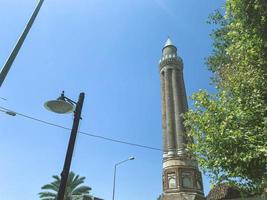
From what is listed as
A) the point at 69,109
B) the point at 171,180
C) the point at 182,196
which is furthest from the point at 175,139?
the point at 69,109

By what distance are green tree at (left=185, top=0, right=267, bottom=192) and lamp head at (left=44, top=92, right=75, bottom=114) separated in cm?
597

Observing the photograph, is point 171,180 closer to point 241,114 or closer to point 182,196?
point 182,196

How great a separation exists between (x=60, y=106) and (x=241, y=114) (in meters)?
6.73

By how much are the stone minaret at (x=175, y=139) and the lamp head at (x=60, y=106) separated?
19.2m

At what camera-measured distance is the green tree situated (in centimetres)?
1041

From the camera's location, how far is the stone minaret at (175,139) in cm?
3172

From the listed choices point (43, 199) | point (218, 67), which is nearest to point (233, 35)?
point (218, 67)

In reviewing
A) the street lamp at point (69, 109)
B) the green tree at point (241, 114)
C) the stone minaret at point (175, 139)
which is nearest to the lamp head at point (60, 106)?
the street lamp at point (69, 109)

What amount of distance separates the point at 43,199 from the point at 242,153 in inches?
1153

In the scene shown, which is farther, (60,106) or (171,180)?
(171,180)

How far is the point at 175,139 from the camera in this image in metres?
35.5

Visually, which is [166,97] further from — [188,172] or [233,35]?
[233,35]

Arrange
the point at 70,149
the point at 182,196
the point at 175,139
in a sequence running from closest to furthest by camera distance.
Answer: the point at 70,149 → the point at 182,196 → the point at 175,139

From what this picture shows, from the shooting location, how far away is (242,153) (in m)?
10.2
